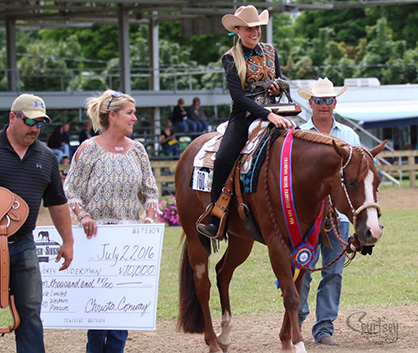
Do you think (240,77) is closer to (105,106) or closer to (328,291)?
(105,106)

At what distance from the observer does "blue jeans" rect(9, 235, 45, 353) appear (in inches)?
234

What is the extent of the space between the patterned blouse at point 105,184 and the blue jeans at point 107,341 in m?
0.92

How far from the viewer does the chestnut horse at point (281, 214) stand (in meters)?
6.36

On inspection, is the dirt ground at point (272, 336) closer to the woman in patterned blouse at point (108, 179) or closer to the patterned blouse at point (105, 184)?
the woman in patterned blouse at point (108, 179)

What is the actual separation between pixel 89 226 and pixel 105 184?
1.23 feet

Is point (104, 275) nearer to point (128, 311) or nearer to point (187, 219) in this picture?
point (128, 311)

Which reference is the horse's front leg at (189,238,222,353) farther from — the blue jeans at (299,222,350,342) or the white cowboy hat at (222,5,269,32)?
the white cowboy hat at (222,5,269,32)

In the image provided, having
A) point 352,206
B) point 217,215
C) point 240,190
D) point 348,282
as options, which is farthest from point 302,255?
point 348,282

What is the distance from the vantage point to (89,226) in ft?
22.2

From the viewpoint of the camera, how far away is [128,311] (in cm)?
679

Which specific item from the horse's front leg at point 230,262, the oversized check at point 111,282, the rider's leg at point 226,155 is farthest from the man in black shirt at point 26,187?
the horse's front leg at point 230,262

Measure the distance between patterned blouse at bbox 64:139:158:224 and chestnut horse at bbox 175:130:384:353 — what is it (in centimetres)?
104

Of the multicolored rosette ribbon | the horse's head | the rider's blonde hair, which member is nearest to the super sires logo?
the rider's blonde hair

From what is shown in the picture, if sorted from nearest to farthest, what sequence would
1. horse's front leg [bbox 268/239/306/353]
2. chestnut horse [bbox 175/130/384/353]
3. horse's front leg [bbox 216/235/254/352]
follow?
chestnut horse [bbox 175/130/384/353] < horse's front leg [bbox 268/239/306/353] < horse's front leg [bbox 216/235/254/352]
